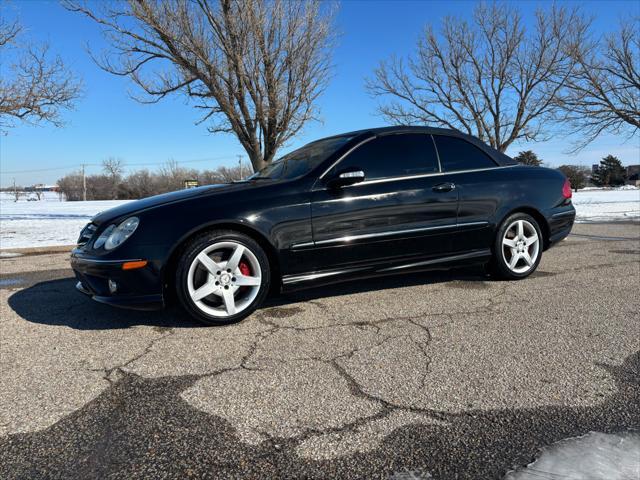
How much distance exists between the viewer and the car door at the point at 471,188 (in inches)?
165

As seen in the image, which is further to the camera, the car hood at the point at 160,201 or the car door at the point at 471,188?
the car door at the point at 471,188

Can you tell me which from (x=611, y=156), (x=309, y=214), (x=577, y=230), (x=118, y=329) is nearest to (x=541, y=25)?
(x=577, y=230)

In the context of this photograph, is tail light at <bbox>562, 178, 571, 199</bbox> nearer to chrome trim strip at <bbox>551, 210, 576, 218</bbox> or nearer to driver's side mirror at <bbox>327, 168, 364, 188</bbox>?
chrome trim strip at <bbox>551, 210, 576, 218</bbox>

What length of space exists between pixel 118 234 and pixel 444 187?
2814 mm

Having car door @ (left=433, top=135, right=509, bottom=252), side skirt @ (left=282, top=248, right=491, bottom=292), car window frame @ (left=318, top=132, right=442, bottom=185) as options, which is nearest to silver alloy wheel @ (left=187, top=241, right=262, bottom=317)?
side skirt @ (left=282, top=248, right=491, bottom=292)

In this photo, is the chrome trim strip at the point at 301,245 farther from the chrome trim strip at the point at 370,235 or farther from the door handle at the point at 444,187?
the door handle at the point at 444,187

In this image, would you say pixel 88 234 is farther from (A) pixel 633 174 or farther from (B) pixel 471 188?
(A) pixel 633 174

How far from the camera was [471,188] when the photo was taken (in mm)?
4246

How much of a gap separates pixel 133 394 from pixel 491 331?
2.36m

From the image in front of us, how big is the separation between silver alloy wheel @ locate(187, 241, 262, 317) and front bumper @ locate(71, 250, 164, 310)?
0.25m

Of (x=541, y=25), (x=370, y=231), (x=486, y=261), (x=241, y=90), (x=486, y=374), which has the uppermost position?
(x=541, y=25)

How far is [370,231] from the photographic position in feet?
12.3

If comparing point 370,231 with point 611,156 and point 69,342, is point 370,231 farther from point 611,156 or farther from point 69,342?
point 611,156

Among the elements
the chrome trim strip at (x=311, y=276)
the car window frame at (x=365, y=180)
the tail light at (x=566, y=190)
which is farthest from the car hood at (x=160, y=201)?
the tail light at (x=566, y=190)
